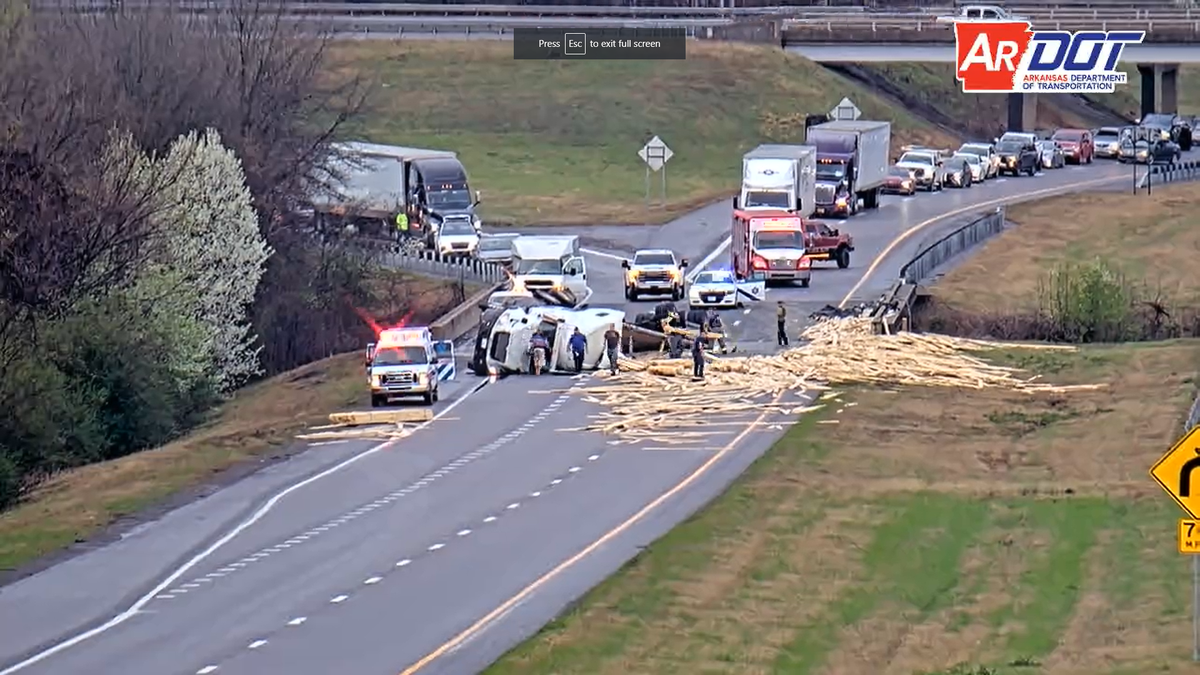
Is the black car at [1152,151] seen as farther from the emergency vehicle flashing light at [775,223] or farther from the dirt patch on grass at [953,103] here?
the emergency vehicle flashing light at [775,223]

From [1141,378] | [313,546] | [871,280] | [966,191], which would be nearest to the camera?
[313,546]

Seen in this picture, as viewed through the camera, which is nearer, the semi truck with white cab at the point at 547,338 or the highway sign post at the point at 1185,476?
the highway sign post at the point at 1185,476

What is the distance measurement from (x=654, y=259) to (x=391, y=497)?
85.7 ft

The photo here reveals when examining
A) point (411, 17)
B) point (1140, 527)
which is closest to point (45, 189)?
point (1140, 527)

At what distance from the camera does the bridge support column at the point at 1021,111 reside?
10919 centimetres

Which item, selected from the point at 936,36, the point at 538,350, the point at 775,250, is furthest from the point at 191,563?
the point at 936,36

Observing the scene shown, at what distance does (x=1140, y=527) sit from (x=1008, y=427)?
34.6 feet

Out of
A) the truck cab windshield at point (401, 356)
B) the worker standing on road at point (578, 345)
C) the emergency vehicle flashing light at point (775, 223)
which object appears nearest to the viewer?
the truck cab windshield at point (401, 356)

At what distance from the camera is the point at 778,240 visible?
65.0 metres

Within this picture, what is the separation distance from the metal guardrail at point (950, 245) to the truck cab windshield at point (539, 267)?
403 inches

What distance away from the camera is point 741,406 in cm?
4644

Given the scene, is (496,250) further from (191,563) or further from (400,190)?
(191,563)

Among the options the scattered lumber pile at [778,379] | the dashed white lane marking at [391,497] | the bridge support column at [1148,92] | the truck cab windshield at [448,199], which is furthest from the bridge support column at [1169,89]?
the dashed white lane marking at [391,497]

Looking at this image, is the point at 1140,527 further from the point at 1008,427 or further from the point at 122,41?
the point at 122,41
